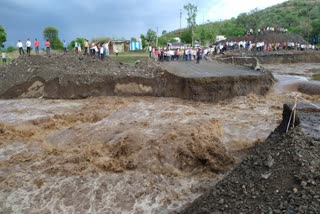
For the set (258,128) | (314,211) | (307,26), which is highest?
(307,26)

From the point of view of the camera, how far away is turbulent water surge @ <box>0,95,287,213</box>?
7812 mm

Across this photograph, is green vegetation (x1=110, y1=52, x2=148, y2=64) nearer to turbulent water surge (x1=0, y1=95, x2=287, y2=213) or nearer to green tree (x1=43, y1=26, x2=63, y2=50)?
turbulent water surge (x1=0, y1=95, x2=287, y2=213)

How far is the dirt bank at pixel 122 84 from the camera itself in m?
18.0

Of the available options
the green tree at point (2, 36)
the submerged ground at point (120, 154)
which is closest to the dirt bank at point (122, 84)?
the submerged ground at point (120, 154)

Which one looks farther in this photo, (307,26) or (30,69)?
(307,26)

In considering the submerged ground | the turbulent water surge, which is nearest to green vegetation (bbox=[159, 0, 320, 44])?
the submerged ground

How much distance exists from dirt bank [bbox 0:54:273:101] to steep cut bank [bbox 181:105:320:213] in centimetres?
1115

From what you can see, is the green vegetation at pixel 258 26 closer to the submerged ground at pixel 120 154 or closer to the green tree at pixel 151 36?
the green tree at pixel 151 36

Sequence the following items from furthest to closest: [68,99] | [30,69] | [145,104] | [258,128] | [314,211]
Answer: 1. [30,69]
2. [68,99]
3. [145,104]
4. [258,128]
5. [314,211]

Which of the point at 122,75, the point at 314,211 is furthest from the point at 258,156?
the point at 122,75

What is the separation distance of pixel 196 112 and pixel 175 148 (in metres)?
5.70

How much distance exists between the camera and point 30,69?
20750 mm

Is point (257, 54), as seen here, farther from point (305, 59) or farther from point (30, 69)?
point (30, 69)

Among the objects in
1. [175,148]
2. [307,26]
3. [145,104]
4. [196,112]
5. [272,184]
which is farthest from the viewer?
[307,26]
